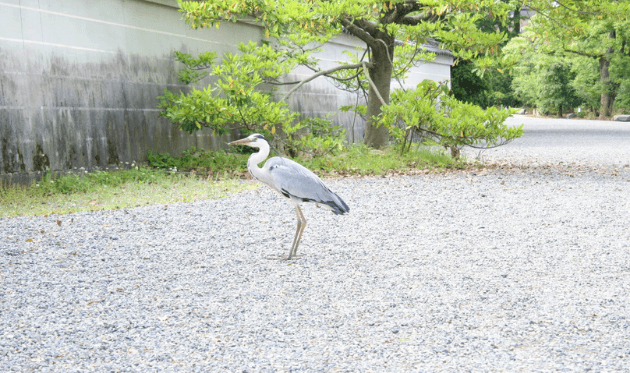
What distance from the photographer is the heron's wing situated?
415cm

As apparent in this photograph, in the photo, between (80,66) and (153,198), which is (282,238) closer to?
(153,198)

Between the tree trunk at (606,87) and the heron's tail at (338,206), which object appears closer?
the heron's tail at (338,206)

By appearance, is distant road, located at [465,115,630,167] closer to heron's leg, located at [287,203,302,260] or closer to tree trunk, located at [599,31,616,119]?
heron's leg, located at [287,203,302,260]

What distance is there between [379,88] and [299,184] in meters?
6.46

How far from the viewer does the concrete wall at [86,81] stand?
6984 millimetres

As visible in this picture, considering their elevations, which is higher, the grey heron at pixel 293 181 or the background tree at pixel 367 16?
the background tree at pixel 367 16

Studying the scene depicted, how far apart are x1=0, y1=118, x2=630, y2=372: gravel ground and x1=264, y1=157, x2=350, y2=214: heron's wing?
463mm

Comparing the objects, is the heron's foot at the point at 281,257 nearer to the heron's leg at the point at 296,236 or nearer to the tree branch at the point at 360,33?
the heron's leg at the point at 296,236

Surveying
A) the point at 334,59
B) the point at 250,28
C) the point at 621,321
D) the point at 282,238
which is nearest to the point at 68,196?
the point at 282,238

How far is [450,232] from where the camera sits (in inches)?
204

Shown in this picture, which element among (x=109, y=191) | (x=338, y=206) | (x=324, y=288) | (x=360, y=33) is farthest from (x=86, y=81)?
(x=324, y=288)

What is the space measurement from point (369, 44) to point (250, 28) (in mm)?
2226

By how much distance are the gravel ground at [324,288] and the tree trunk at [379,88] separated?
3882 mm

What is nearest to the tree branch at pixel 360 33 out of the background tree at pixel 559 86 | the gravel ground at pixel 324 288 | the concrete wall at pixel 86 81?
the concrete wall at pixel 86 81
